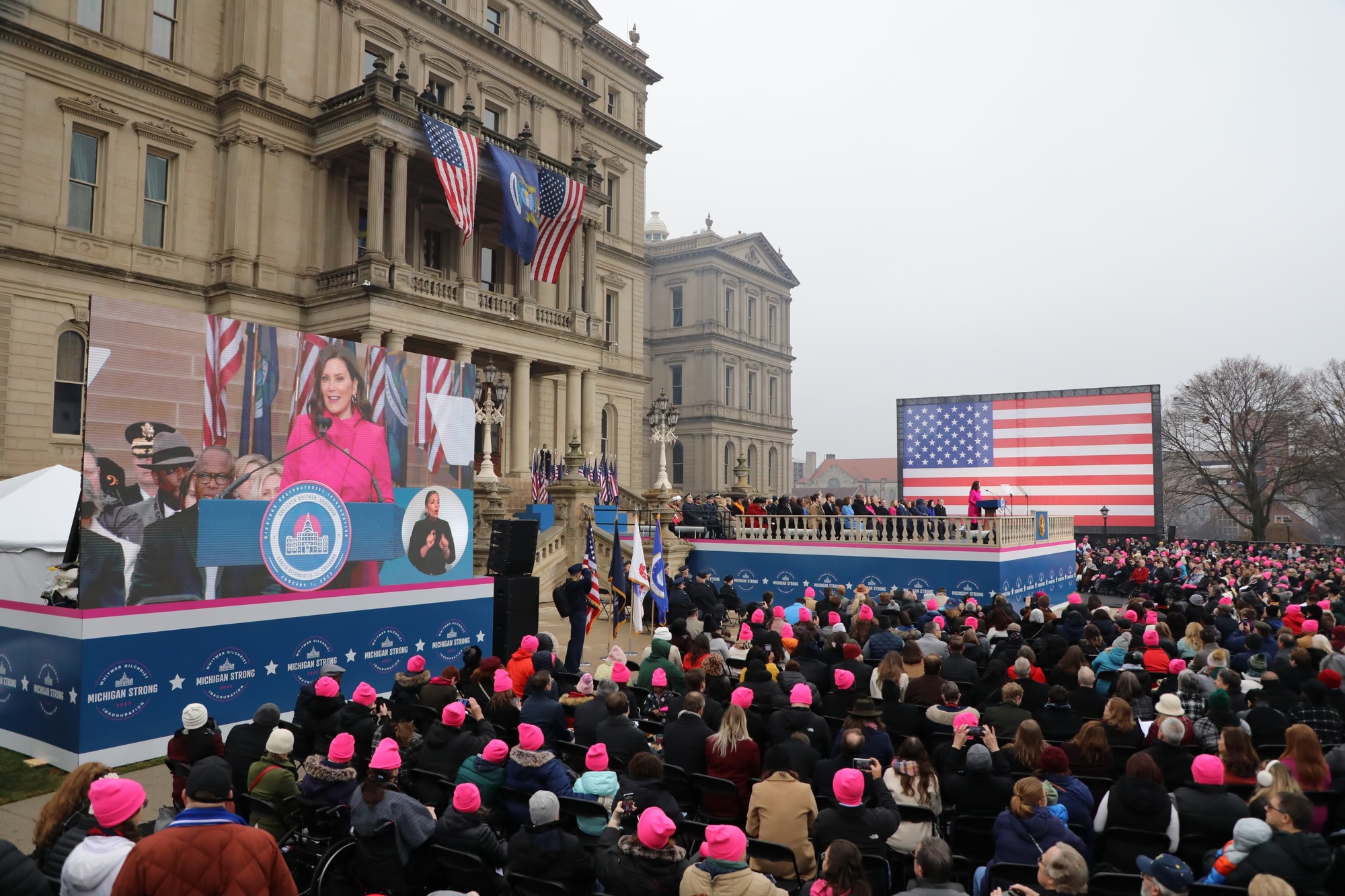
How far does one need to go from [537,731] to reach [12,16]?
89.8ft

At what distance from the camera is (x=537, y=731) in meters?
6.68

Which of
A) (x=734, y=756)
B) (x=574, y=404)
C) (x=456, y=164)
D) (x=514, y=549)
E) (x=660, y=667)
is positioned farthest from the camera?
(x=574, y=404)

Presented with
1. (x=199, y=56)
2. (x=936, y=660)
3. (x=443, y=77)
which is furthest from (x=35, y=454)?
(x=936, y=660)

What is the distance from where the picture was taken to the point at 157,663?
10.6 metres

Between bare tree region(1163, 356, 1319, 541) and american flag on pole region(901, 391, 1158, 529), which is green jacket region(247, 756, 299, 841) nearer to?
american flag on pole region(901, 391, 1158, 529)

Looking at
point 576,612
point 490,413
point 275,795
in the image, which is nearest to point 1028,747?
point 275,795

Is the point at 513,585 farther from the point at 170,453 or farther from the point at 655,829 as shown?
the point at 655,829

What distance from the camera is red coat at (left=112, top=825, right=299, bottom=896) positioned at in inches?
156

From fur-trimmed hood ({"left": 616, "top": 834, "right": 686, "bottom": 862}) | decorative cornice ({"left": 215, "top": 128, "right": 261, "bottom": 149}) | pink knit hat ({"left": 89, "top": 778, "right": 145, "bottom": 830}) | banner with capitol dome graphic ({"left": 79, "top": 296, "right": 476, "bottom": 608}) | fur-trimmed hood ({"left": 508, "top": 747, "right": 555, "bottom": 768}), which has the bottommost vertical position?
fur-trimmed hood ({"left": 616, "top": 834, "right": 686, "bottom": 862})

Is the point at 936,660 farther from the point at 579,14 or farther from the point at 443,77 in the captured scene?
the point at 579,14

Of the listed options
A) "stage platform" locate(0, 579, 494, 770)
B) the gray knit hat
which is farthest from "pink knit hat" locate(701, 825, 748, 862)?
"stage platform" locate(0, 579, 494, 770)

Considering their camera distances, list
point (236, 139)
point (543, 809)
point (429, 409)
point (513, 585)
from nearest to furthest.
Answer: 1. point (543, 809)
2. point (429, 409)
3. point (513, 585)
4. point (236, 139)

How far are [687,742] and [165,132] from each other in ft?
91.7

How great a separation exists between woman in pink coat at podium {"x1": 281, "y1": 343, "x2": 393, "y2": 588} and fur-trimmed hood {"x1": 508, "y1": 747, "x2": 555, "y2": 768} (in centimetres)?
752
